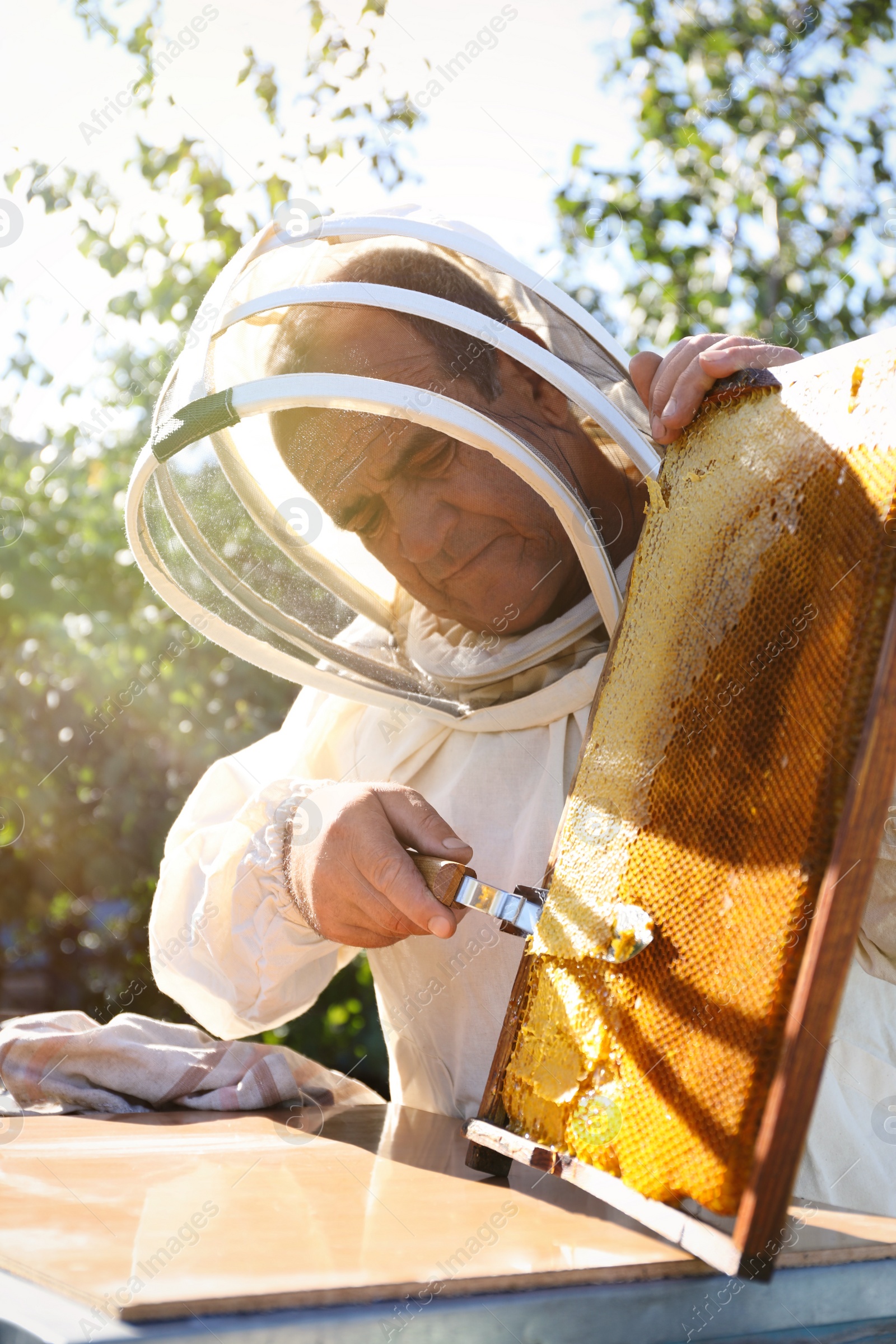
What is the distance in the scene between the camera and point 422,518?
175 centimetres

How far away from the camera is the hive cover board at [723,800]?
2.98 ft

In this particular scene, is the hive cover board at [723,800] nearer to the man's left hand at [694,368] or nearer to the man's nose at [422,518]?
the man's left hand at [694,368]

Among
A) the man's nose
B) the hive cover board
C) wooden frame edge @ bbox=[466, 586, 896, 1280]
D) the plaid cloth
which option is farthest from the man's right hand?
wooden frame edge @ bbox=[466, 586, 896, 1280]

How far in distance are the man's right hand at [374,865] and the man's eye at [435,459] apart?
0.50m

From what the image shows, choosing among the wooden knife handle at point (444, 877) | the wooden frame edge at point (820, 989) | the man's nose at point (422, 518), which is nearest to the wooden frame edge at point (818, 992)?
the wooden frame edge at point (820, 989)

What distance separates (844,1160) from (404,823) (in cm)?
77

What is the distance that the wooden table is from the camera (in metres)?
0.80

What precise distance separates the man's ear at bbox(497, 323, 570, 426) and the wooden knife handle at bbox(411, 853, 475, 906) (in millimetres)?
680

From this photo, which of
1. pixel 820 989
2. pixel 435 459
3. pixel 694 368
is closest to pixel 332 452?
pixel 435 459

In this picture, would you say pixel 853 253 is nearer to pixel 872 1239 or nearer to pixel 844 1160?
pixel 844 1160

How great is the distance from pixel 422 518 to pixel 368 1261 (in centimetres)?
112

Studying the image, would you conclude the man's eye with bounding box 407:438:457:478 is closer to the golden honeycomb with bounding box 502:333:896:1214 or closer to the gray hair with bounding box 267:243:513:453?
the gray hair with bounding box 267:243:513:453

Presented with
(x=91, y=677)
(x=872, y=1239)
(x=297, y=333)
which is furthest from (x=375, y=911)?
(x=91, y=677)

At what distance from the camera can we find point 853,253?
4.20m
